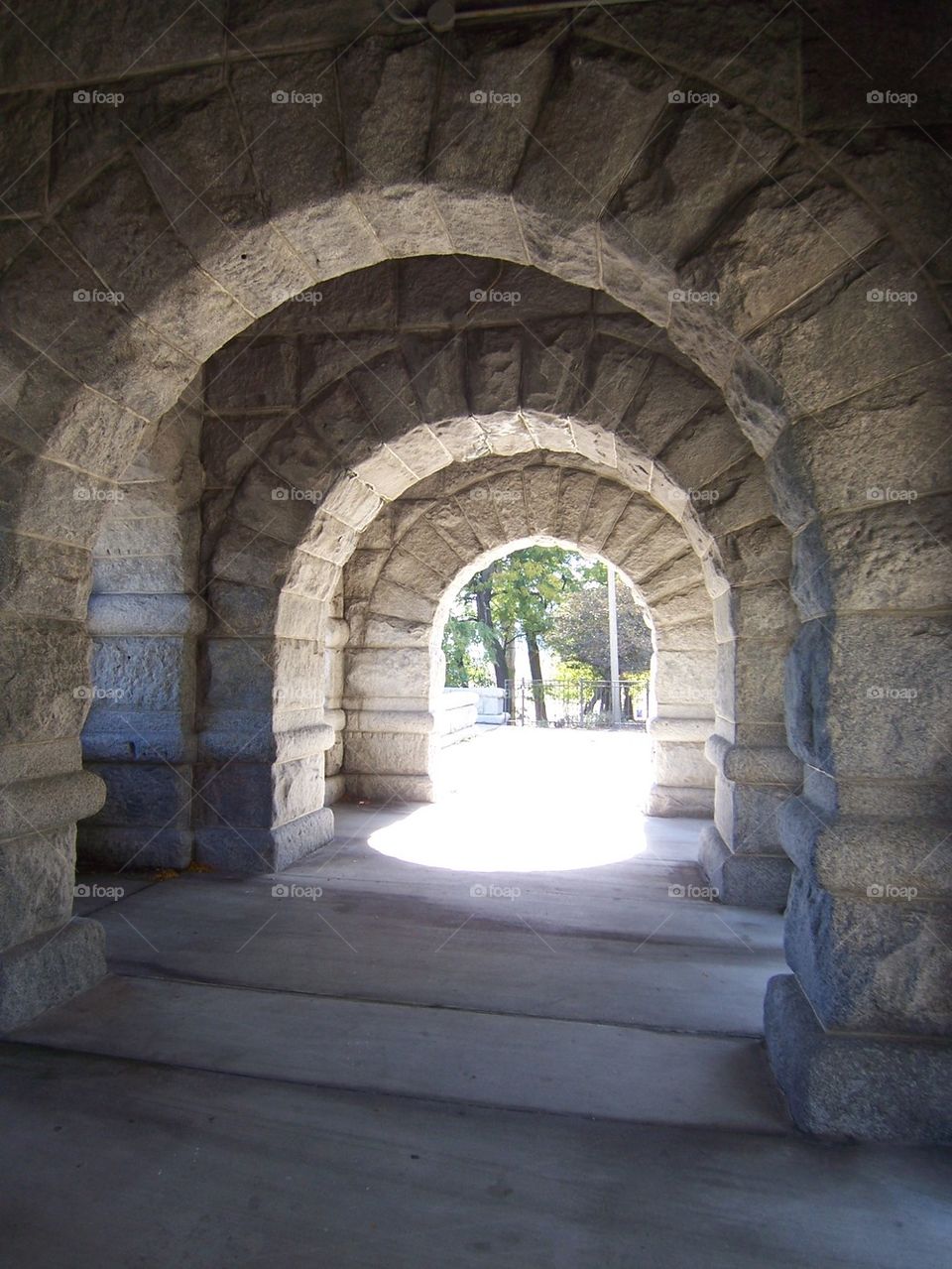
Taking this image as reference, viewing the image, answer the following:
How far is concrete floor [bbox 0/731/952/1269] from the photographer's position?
4.90 ft

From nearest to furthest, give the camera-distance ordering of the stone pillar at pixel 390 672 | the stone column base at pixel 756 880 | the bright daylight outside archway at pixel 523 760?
1. the stone column base at pixel 756 880
2. the bright daylight outside archway at pixel 523 760
3. the stone pillar at pixel 390 672

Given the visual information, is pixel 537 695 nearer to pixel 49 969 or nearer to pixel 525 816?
pixel 525 816

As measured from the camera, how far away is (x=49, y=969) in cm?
234

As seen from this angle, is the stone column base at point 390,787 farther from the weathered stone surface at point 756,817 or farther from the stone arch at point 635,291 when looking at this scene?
the stone arch at point 635,291

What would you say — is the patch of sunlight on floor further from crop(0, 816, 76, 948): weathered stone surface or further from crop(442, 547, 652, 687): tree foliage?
crop(442, 547, 652, 687): tree foliage

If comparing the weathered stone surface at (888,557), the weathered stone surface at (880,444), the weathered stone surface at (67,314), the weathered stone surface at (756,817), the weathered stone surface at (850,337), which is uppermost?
the weathered stone surface at (67,314)

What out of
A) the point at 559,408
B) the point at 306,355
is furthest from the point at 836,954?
the point at 306,355

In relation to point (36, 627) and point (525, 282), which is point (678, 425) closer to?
point (525, 282)

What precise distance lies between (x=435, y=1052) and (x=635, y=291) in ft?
7.15

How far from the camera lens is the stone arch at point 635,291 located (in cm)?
176

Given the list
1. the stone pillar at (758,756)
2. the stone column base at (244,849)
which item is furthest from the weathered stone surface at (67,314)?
the stone pillar at (758,756)

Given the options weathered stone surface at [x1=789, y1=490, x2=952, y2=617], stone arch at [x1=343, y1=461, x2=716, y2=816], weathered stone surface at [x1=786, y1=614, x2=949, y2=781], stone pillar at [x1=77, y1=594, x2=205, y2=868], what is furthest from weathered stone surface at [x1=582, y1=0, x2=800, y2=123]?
stone arch at [x1=343, y1=461, x2=716, y2=816]

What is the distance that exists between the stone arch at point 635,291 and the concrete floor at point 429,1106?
252 mm

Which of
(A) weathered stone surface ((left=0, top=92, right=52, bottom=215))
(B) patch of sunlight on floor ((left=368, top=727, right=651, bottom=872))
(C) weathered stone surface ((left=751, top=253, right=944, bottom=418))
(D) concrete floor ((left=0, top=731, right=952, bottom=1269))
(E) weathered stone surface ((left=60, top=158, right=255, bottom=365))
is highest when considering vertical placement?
(A) weathered stone surface ((left=0, top=92, right=52, bottom=215))
